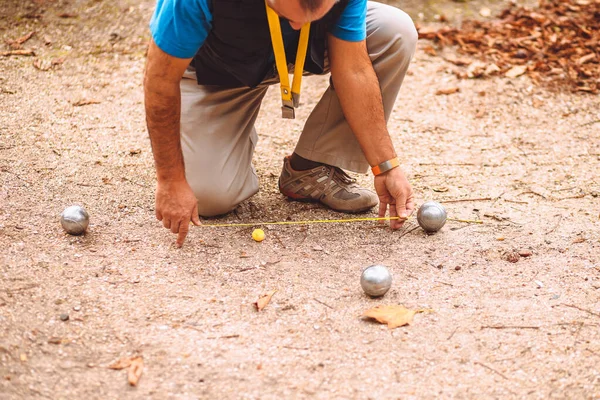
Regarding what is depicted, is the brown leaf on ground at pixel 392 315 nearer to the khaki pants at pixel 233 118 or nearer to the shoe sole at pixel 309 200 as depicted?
the shoe sole at pixel 309 200

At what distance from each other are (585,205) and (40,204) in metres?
3.23

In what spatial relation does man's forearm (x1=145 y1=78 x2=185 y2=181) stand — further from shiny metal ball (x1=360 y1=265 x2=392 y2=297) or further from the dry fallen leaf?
the dry fallen leaf

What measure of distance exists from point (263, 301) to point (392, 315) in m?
0.59

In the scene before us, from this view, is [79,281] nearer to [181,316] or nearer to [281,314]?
[181,316]

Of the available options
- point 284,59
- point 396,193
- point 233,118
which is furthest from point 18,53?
point 396,193

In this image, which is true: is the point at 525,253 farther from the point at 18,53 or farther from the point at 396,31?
the point at 18,53

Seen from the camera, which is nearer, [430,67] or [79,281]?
[79,281]

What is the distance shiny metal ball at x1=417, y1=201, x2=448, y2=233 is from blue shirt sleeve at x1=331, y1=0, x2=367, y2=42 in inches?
38.7

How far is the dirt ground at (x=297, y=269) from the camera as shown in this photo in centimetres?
262

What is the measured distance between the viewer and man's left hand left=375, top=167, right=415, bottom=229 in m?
3.50

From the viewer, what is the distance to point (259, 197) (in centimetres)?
415

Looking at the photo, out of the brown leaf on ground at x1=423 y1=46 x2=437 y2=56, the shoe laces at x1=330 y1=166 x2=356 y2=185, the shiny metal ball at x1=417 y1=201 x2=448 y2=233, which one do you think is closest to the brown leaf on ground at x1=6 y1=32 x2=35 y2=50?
the shoe laces at x1=330 y1=166 x2=356 y2=185

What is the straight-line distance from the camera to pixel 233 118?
383cm

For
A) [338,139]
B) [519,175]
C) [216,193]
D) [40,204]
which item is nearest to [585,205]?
[519,175]
